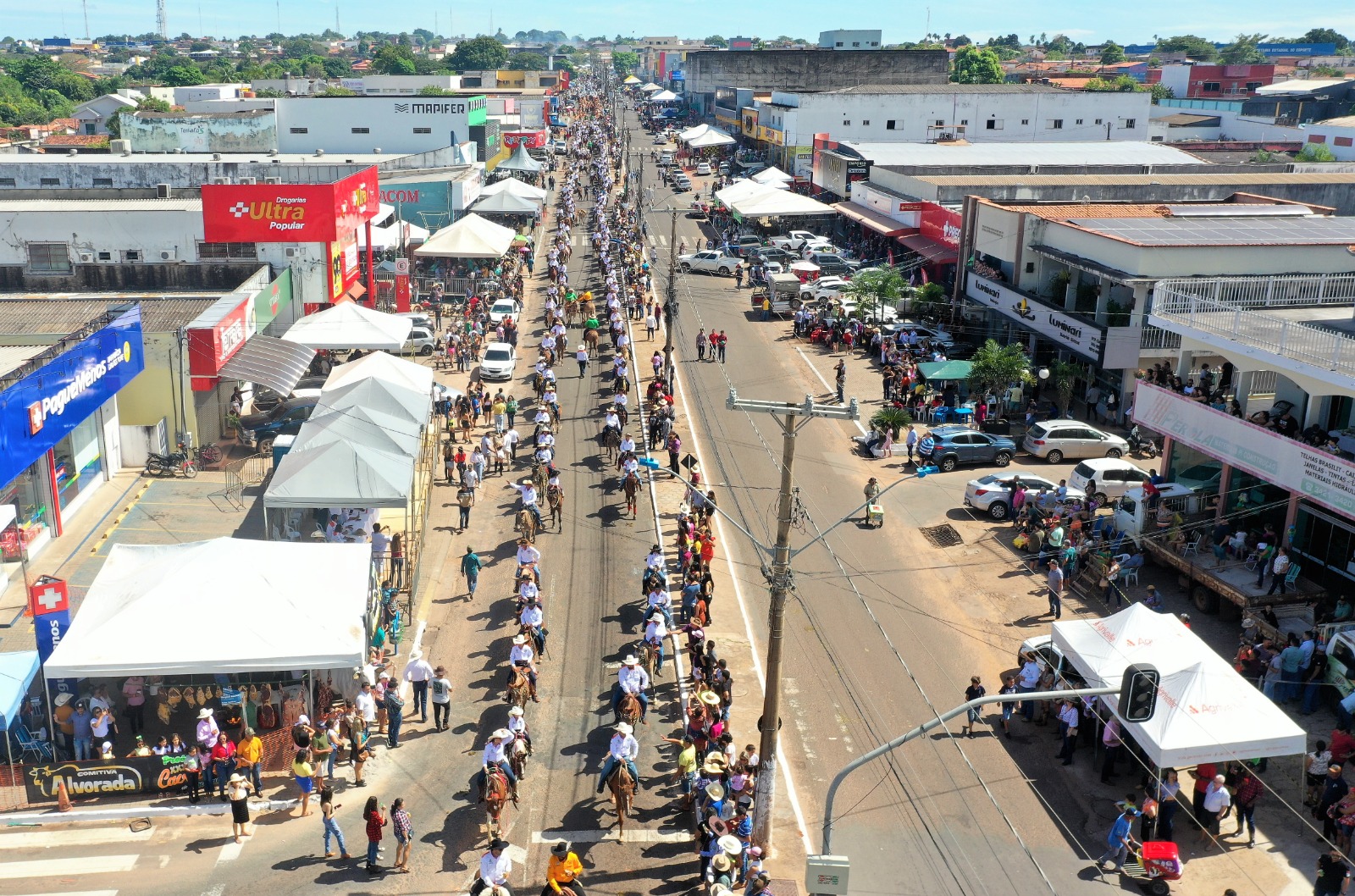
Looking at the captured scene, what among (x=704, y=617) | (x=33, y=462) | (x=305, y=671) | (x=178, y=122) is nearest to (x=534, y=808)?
(x=305, y=671)

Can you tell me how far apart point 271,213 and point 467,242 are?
13742 millimetres

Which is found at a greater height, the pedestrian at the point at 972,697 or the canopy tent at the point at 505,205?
the canopy tent at the point at 505,205

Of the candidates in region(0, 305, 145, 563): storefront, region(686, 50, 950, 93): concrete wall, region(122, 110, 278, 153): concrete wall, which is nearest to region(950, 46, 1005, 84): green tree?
region(686, 50, 950, 93): concrete wall

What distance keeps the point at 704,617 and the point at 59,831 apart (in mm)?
11571

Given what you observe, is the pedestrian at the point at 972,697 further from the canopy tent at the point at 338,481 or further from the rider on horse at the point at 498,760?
the canopy tent at the point at 338,481

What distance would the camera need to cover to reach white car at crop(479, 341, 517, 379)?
131ft

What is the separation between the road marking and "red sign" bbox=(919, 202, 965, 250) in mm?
35621

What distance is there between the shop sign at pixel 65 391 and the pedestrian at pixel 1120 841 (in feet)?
68.0

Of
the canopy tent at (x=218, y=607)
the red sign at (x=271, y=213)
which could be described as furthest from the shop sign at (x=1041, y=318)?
the canopy tent at (x=218, y=607)

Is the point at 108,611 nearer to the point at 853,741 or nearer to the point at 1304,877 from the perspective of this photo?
the point at 853,741

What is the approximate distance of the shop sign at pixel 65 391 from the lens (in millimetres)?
23609

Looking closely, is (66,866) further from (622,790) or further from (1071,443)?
(1071,443)

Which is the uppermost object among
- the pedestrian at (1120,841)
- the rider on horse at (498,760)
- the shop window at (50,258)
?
the shop window at (50,258)

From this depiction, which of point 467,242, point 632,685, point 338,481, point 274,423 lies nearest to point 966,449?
point 632,685
